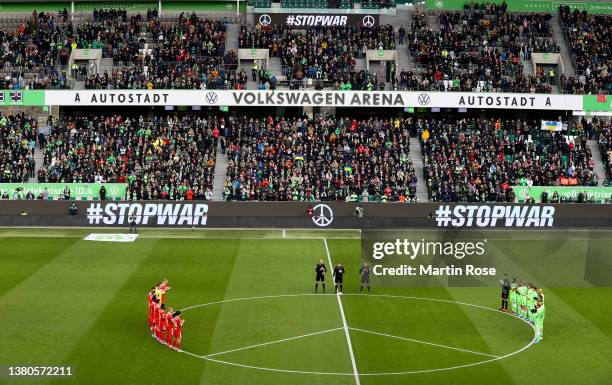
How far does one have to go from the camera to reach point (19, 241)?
44.9m

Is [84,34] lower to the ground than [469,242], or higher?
higher

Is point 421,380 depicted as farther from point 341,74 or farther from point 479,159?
point 341,74

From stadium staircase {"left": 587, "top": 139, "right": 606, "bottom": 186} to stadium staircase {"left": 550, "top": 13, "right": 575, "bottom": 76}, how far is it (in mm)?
6264

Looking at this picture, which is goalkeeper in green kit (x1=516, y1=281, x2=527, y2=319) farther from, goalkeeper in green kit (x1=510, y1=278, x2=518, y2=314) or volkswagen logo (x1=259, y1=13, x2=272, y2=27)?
volkswagen logo (x1=259, y1=13, x2=272, y2=27)

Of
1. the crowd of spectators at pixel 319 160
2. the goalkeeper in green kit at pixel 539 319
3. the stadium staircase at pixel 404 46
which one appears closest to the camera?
the goalkeeper in green kit at pixel 539 319

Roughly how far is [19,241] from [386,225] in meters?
19.8

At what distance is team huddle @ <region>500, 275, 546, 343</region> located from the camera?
2747 cm

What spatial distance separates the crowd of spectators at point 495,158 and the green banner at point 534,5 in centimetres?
1120

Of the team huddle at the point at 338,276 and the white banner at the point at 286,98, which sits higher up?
the white banner at the point at 286,98

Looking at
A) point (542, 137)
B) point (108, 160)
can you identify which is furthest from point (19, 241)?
point (542, 137)

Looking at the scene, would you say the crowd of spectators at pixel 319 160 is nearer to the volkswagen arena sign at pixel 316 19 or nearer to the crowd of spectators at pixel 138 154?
the crowd of spectators at pixel 138 154

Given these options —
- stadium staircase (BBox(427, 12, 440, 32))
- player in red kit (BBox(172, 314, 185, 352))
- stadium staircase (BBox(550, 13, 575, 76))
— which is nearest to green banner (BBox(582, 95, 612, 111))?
stadium staircase (BBox(550, 13, 575, 76))

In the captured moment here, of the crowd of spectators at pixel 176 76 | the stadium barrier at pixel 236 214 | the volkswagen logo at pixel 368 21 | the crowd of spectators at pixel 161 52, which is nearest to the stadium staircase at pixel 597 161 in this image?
the stadium barrier at pixel 236 214

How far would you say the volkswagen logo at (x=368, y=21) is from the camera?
6619 cm
